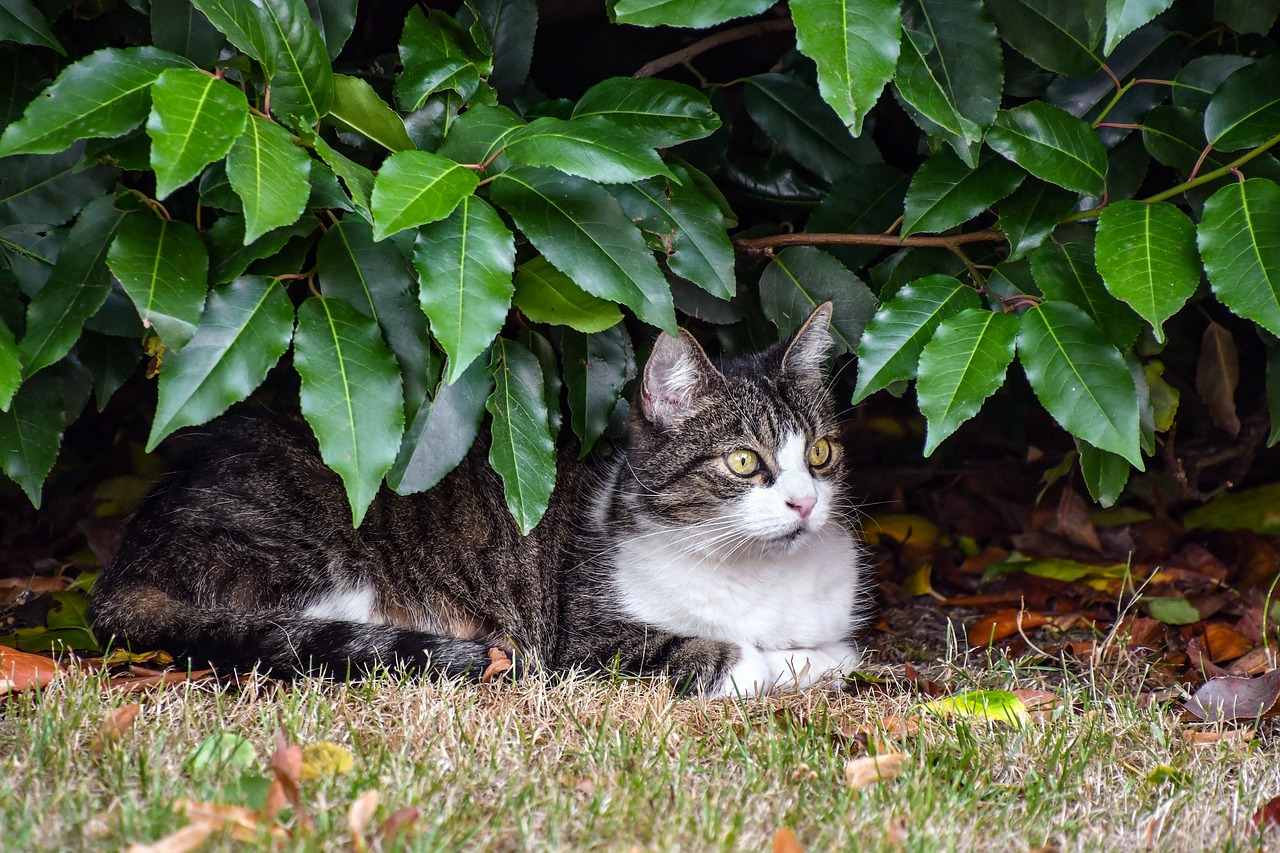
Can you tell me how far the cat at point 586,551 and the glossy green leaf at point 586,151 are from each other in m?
0.88

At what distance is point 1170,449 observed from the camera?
3.99 meters

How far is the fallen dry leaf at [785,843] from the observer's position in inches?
67.7

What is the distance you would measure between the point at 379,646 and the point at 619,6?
5.26 ft

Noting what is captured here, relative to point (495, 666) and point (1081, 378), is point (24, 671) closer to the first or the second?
point (495, 666)

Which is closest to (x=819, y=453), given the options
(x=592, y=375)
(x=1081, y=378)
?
(x=592, y=375)

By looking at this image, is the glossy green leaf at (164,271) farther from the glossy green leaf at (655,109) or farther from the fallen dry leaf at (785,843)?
the fallen dry leaf at (785,843)

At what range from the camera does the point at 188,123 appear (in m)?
1.86

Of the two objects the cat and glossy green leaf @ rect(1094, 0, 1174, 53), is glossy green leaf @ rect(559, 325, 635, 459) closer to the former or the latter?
the cat

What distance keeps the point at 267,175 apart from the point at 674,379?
56.6 inches

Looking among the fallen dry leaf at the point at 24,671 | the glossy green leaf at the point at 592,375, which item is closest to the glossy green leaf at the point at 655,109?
the glossy green leaf at the point at 592,375

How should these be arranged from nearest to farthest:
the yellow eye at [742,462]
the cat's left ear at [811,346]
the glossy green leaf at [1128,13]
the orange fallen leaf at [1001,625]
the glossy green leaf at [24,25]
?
the glossy green leaf at [1128,13]
the glossy green leaf at [24,25]
the cat's left ear at [811,346]
the yellow eye at [742,462]
the orange fallen leaf at [1001,625]

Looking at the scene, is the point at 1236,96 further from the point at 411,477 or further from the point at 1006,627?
the point at 411,477

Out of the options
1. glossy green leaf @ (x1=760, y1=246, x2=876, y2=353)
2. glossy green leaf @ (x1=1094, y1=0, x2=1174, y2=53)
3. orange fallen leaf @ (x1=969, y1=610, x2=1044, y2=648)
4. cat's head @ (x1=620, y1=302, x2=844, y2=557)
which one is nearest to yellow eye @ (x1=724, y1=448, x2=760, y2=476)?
cat's head @ (x1=620, y1=302, x2=844, y2=557)

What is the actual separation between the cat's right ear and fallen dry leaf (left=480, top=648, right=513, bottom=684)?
0.77m
